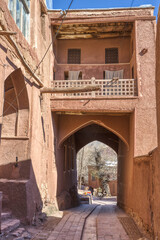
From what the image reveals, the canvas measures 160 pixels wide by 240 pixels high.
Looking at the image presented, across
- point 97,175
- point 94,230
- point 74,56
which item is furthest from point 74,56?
point 97,175

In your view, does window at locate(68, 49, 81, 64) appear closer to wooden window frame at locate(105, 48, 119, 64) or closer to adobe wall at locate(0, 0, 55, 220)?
wooden window frame at locate(105, 48, 119, 64)

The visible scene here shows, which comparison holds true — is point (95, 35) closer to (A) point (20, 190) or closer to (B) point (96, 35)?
(B) point (96, 35)

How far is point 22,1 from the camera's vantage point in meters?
8.02

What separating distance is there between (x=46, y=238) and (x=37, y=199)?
222cm

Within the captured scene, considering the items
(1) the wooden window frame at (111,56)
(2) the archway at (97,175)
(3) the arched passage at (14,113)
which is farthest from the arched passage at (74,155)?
(2) the archway at (97,175)

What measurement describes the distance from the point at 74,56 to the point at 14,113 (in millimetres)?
7171

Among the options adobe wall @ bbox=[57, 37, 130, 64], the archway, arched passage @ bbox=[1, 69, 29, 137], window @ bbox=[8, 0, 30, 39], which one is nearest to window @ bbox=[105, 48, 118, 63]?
adobe wall @ bbox=[57, 37, 130, 64]

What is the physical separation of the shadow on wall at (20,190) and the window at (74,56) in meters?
7.94

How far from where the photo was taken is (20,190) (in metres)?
7.18

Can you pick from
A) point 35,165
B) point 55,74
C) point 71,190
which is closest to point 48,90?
point 35,165

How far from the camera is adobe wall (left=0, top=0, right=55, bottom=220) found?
6489 mm

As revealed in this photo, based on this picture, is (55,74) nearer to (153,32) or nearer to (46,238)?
(153,32)

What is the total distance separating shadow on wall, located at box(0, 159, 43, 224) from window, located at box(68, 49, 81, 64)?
7.94 m

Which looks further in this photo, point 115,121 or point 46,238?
point 115,121
